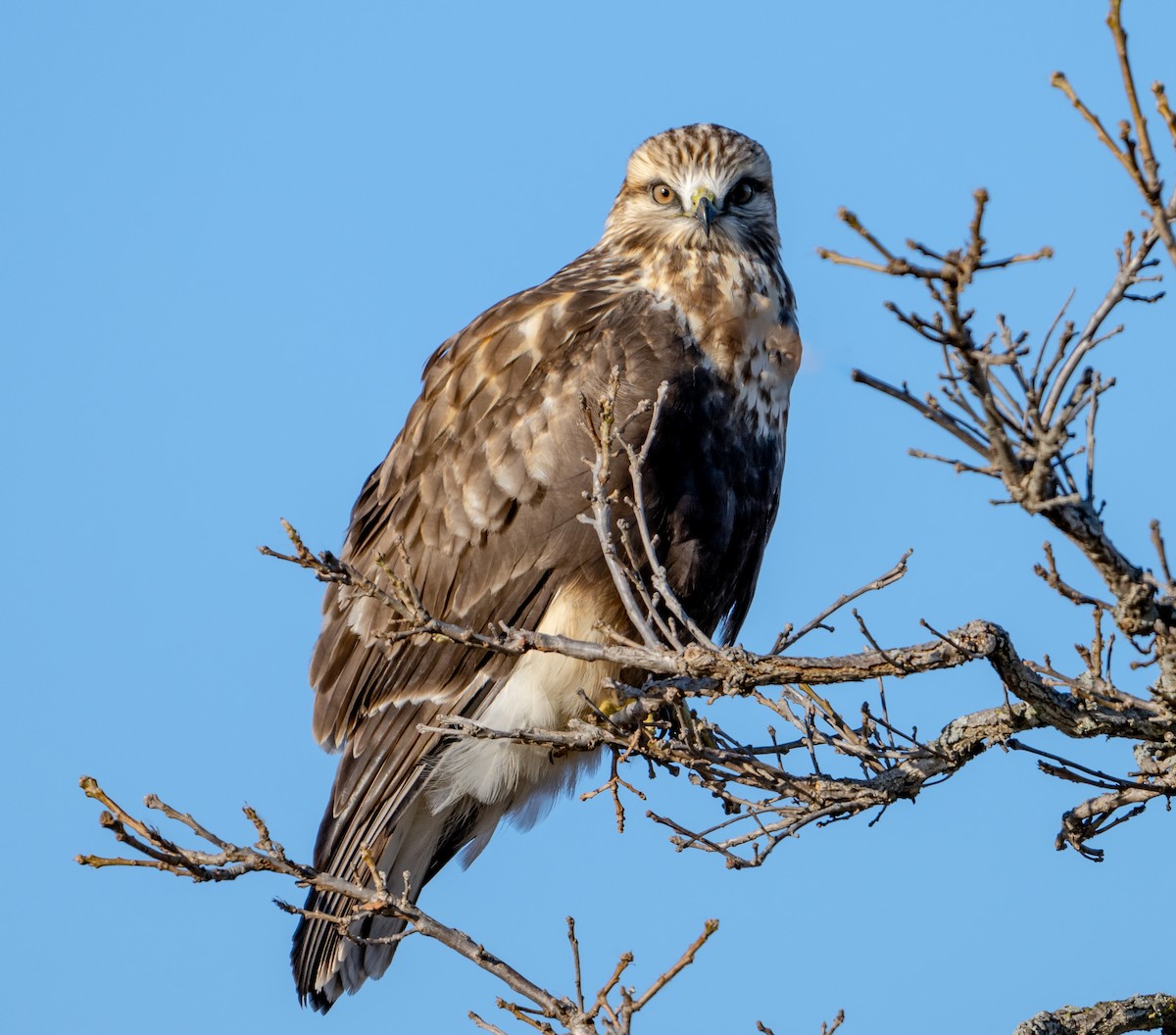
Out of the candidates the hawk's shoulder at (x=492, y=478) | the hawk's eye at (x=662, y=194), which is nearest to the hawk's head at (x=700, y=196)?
the hawk's eye at (x=662, y=194)

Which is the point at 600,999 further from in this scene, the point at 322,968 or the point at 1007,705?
the point at 322,968

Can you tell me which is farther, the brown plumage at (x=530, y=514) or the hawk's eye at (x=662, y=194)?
the hawk's eye at (x=662, y=194)

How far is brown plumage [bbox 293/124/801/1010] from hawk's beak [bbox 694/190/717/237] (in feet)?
0.05

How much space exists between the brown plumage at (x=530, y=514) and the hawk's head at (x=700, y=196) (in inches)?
0.5

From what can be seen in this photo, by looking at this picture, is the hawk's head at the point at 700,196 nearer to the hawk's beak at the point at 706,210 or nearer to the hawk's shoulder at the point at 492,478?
the hawk's beak at the point at 706,210

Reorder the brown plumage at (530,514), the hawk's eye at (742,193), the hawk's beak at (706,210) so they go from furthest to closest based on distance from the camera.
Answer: the hawk's eye at (742,193)
the hawk's beak at (706,210)
the brown plumage at (530,514)

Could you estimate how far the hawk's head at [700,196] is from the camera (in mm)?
5711

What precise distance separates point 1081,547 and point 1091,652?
2.00 feet

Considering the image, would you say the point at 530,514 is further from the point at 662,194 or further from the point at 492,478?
the point at 662,194

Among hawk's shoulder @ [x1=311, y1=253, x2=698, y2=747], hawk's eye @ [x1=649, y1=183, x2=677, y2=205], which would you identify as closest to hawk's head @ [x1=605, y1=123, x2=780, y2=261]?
hawk's eye @ [x1=649, y1=183, x2=677, y2=205]

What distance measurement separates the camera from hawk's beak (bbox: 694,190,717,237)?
18.5ft

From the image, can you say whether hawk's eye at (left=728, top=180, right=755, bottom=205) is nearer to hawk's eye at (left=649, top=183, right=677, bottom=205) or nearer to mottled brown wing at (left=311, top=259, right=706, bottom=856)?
hawk's eye at (left=649, top=183, right=677, bottom=205)

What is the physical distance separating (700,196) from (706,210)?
0.10m

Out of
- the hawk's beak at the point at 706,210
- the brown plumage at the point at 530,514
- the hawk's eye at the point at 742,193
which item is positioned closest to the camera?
the brown plumage at the point at 530,514
